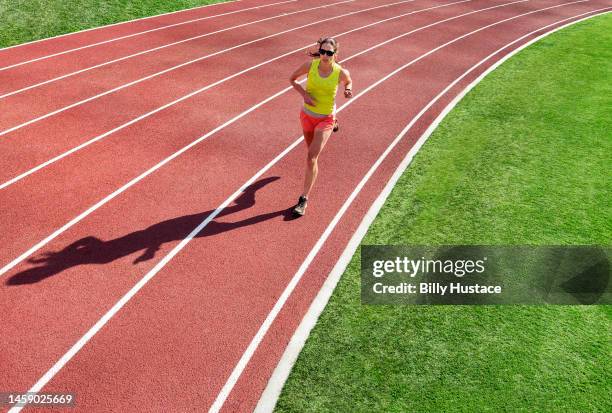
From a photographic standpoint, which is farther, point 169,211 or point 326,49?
point 169,211

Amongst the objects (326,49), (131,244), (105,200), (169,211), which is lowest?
(131,244)

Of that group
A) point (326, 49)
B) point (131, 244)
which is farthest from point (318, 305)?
point (326, 49)

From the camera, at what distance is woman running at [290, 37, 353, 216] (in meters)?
6.28

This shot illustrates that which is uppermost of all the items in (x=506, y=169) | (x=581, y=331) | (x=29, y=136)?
(x=29, y=136)

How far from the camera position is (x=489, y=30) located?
55.1 ft

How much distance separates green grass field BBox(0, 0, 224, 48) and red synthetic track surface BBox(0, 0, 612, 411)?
0.91 metres

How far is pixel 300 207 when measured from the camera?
7.00m

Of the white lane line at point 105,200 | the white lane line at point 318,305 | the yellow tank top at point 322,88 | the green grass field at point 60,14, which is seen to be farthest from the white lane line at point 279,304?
the green grass field at point 60,14

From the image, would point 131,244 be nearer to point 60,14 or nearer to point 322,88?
point 322,88

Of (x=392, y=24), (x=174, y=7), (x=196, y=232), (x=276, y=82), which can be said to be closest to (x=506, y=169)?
(x=196, y=232)

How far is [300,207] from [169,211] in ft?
5.85

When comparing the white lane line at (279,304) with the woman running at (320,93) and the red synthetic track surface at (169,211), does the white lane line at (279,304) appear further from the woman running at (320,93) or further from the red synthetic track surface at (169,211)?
the woman running at (320,93)

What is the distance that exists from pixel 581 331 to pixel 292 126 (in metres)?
6.09

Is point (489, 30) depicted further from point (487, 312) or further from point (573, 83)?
point (487, 312)
